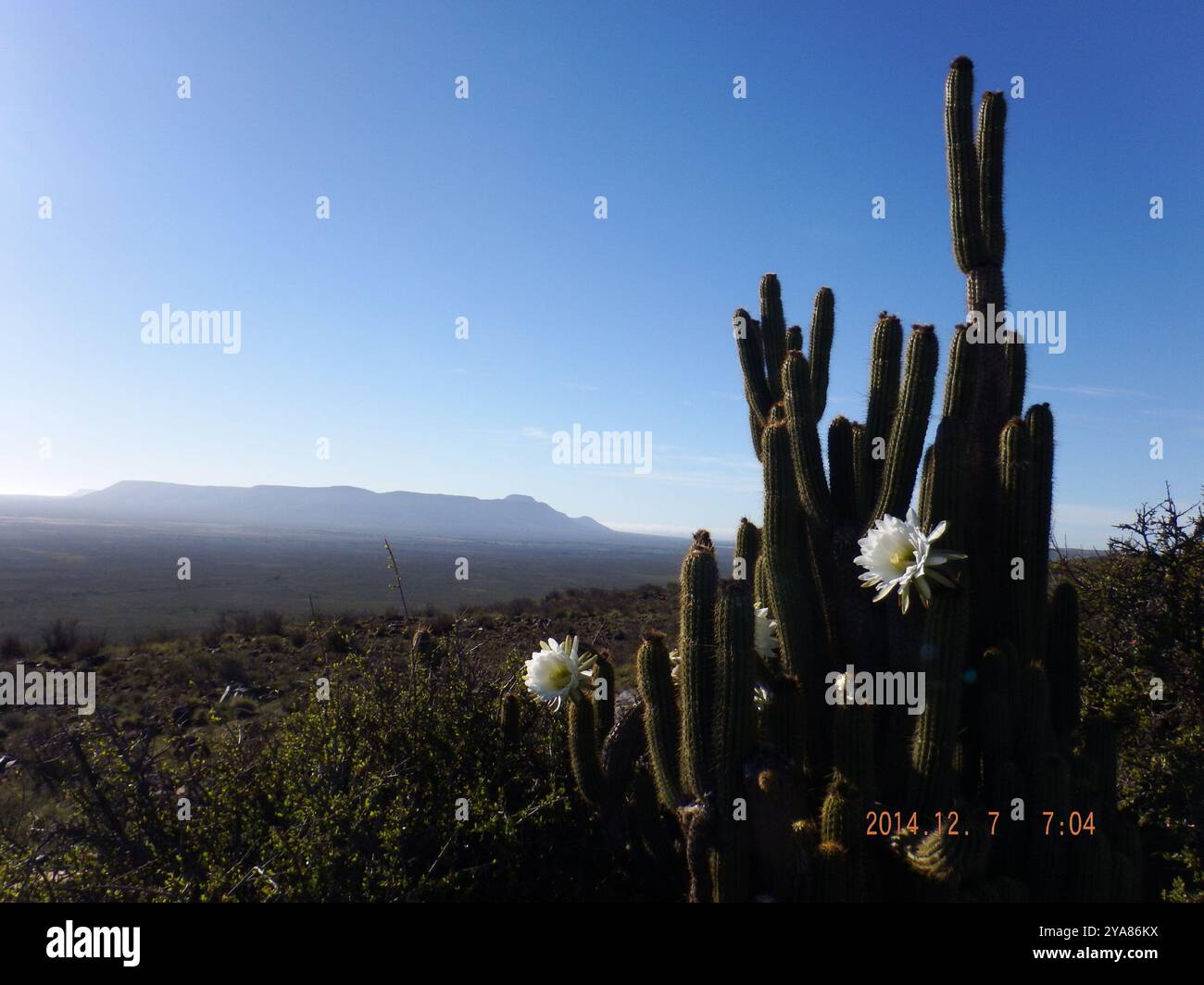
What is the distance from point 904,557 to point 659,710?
1442 millimetres

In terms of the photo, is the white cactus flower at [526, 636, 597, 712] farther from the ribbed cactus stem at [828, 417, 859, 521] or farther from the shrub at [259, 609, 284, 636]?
the shrub at [259, 609, 284, 636]

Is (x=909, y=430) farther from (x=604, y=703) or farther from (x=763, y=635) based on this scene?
(x=604, y=703)

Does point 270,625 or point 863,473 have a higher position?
point 863,473

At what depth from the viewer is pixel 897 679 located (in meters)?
3.50

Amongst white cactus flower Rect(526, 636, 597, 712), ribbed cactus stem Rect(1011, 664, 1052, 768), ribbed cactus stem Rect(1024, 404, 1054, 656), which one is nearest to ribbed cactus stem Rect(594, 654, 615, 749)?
white cactus flower Rect(526, 636, 597, 712)

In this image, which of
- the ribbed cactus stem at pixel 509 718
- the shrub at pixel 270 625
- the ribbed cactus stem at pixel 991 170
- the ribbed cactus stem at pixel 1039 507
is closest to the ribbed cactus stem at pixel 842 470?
the ribbed cactus stem at pixel 1039 507

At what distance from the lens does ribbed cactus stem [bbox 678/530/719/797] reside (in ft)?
11.2

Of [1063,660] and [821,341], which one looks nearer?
[1063,660]

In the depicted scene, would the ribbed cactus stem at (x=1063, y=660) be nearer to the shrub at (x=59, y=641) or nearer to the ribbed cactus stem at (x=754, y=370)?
the ribbed cactus stem at (x=754, y=370)

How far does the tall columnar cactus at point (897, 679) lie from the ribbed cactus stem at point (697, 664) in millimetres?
11

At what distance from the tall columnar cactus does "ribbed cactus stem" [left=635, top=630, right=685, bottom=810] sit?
1 centimetres

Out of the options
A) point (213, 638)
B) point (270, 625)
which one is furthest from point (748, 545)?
point (270, 625)
